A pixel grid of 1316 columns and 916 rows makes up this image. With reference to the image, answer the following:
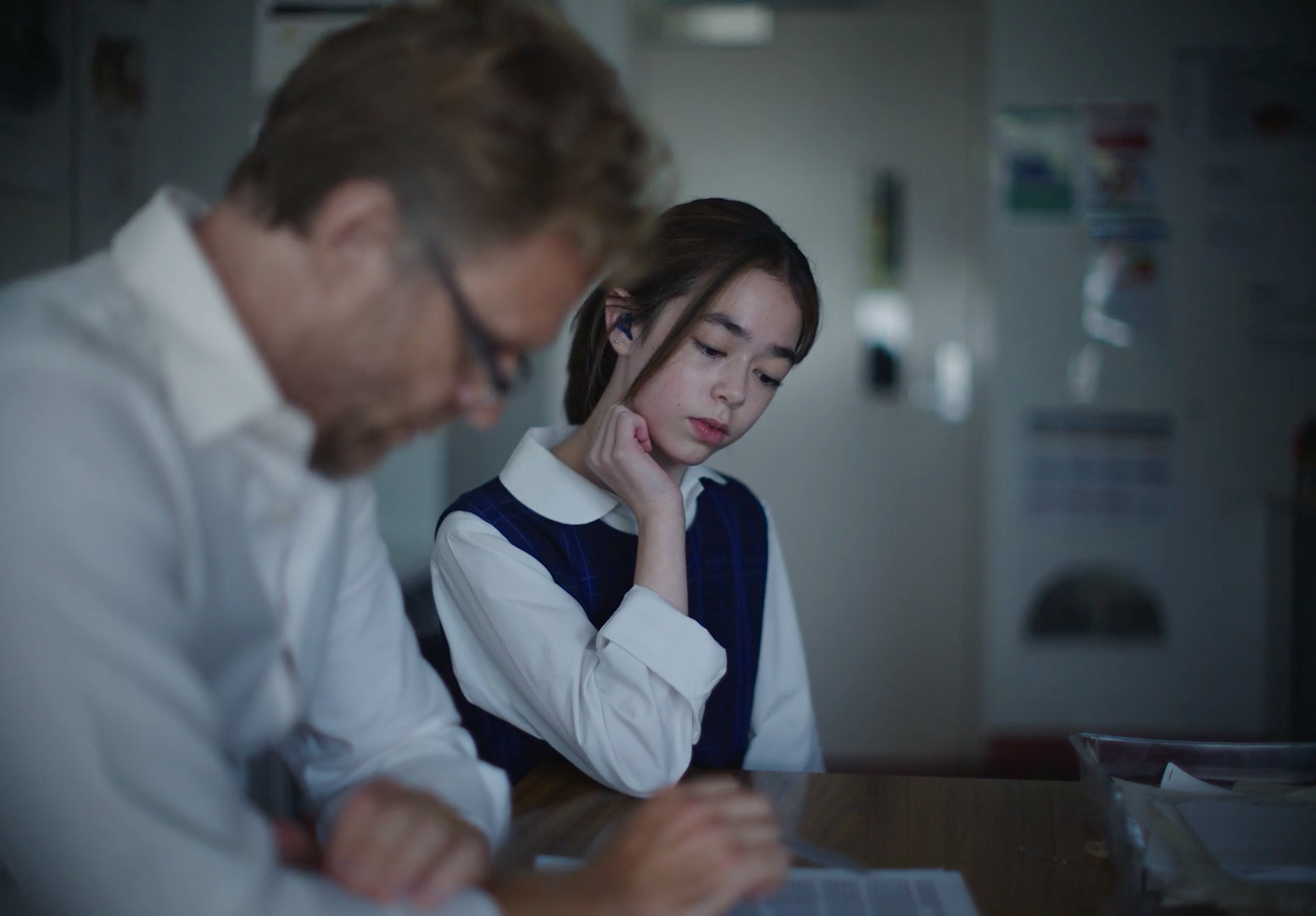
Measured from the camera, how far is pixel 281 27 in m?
1.54

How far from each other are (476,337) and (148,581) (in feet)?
0.72

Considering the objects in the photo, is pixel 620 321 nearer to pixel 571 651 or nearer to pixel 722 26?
pixel 571 651

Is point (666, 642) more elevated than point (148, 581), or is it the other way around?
point (148, 581)

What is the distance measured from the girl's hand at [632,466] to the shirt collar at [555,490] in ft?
0.11

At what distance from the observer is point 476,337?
64cm

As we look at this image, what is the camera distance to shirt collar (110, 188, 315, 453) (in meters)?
0.62

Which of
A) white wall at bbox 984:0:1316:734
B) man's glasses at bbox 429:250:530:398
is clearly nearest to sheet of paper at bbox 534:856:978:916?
man's glasses at bbox 429:250:530:398

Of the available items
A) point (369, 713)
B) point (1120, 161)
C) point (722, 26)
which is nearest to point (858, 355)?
point (1120, 161)

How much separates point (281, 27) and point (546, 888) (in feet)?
4.39

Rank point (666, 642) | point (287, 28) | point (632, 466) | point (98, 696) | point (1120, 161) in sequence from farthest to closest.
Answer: point (1120, 161) < point (287, 28) < point (632, 466) < point (666, 642) < point (98, 696)

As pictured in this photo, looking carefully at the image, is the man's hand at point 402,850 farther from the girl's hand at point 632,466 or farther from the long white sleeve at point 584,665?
the girl's hand at point 632,466

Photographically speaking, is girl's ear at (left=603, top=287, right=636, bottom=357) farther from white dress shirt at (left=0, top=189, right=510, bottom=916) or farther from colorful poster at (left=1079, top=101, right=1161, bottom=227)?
colorful poster at (left=1079, top=101, right=1161, bottom=227)

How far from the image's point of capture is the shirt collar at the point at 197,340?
0.62m

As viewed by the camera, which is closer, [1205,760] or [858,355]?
[1205,760]
